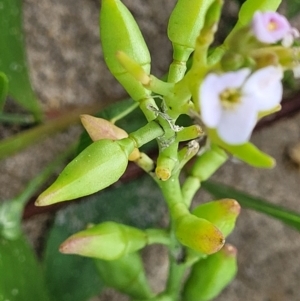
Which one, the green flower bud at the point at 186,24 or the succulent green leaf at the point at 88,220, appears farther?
the succulent green leaf at the point at 88,220

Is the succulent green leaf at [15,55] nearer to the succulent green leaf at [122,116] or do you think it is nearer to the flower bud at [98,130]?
the succulent green leaf at [122,116]

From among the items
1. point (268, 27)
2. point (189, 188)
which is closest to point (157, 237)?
point (189, 188)

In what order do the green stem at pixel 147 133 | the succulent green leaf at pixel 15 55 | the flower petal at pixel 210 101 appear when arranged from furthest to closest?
1. the succulent green leaf at pixel 15 55
2. the green stem at pixel 147 133
3. the flower petal at pixel 210 101

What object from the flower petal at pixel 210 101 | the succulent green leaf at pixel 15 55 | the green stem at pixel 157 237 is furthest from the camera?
the succulent green leaf at pixel 15 55

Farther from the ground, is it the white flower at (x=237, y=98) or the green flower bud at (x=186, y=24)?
the white flower at (x=237, y=98)

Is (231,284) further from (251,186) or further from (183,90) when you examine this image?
(183,90)

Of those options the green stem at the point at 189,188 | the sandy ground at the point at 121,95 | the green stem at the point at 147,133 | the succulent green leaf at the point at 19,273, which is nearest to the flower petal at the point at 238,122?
the green stem at the point at 147,133

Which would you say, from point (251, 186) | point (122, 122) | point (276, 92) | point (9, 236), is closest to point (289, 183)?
point (251, 186)
